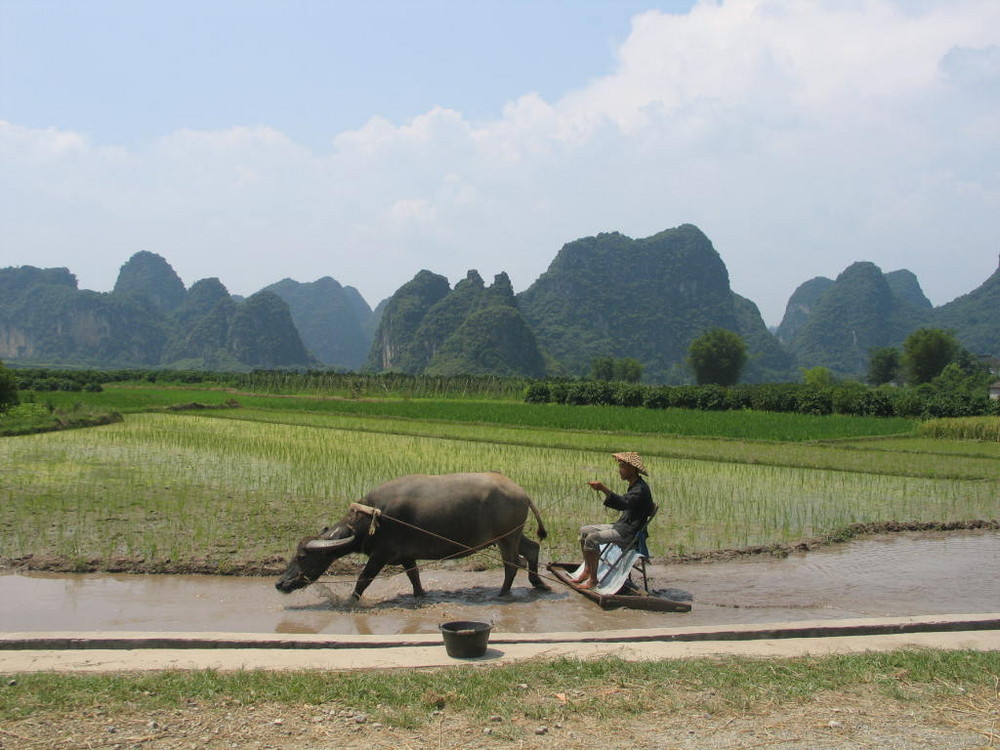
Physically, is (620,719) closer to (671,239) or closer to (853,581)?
(853,581)

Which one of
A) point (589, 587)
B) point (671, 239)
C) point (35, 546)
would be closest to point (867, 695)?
point (589, 587)

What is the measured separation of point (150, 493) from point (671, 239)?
120215mm

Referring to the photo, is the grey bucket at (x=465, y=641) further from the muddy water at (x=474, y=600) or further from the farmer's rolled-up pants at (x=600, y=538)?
the farmer's rolled-up pants at (x=600, y=538)

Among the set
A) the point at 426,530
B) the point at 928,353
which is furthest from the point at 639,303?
the point at 426,530

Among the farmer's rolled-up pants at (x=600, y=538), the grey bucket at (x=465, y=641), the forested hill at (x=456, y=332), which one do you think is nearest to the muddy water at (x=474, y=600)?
the farmer's rolled-up pants at (x=600, y=538)

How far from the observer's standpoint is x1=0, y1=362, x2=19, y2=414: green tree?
21.6m

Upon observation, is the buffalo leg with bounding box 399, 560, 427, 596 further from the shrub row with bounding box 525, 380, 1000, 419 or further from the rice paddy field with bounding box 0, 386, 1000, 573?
the shrub row with bounding box 525, 380, 1000, 419

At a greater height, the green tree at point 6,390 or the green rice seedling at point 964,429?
the green tree at point 6,390

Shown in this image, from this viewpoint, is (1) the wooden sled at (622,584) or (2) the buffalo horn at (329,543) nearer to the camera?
(1) the wooden sled at (622,584)

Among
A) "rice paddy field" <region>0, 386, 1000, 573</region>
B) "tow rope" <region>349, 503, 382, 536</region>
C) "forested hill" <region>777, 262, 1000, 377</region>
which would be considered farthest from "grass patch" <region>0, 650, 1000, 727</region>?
"forested hill" <region>777, 262, 1000, 377</region>

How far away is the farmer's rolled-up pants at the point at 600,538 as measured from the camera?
6.19m

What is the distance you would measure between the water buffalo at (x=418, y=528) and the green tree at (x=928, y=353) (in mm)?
52746

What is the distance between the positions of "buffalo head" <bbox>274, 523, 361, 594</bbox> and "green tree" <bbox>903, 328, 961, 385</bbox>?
2109 inches

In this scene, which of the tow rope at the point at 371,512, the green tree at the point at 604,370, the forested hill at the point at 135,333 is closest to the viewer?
the tow rope at the point at 371,512
